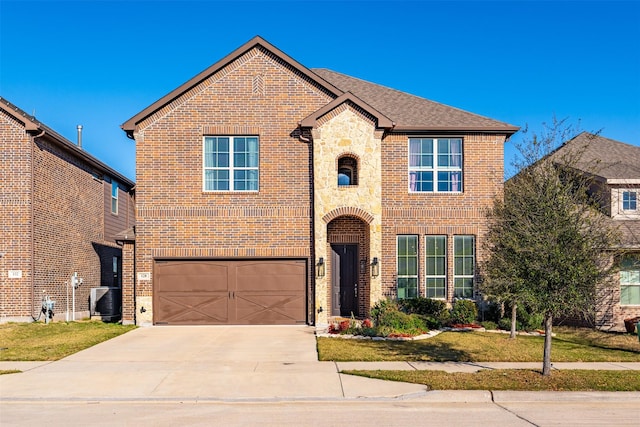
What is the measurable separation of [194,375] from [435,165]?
11.5 metres

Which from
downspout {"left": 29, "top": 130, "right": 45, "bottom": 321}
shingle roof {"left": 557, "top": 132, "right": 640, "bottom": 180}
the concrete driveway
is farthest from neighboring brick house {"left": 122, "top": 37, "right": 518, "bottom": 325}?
shingle roof {"left": 557, "top": 132, "right": 640, "bottom": 180}

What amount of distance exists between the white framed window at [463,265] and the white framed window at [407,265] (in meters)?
1.31

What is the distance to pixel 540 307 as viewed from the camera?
10.2m

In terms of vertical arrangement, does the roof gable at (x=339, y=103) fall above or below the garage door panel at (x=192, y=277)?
→ above

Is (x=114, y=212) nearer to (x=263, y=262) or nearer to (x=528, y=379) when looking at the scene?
(x=263, y=262)

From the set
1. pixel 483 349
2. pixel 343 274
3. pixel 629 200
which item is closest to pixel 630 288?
pixel 629 200

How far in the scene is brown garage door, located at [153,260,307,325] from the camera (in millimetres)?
18688

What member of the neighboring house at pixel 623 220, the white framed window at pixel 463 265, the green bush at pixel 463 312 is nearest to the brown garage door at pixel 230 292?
the green bush at pixel 463 312

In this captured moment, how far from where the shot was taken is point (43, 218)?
64.7 feet

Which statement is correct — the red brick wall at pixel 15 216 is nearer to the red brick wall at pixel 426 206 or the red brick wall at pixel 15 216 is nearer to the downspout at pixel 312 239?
the downspout at pixel 312 239

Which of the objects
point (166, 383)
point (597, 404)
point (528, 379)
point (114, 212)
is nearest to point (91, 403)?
point (166, 383)

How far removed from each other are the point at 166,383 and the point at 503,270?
21.5 ft

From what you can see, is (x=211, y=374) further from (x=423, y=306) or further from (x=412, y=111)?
(x=412, y=111)

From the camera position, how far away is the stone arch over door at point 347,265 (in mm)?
19172
